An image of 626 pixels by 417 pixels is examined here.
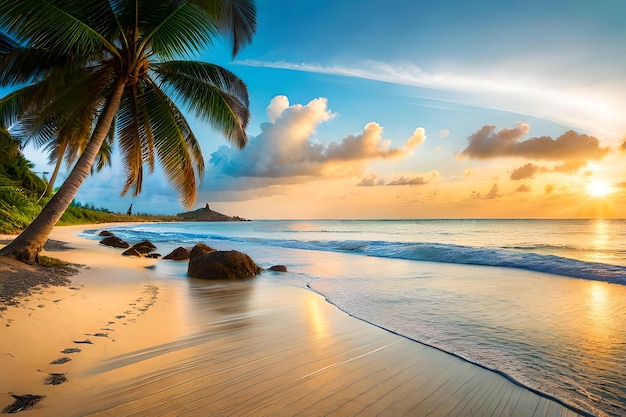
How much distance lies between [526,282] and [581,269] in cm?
357

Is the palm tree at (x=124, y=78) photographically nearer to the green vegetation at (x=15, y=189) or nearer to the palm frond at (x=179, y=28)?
the palm frond at (x=179, y=28)

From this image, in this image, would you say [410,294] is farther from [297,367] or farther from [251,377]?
[251,377]

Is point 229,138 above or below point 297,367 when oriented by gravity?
above

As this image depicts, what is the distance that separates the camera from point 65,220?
147 ft

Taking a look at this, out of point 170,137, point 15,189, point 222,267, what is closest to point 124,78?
point 170,137

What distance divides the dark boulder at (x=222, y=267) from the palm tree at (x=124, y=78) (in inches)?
104

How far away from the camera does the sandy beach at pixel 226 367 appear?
2.64 m

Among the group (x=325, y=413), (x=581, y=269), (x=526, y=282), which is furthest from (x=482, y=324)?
(x=581, y=269)

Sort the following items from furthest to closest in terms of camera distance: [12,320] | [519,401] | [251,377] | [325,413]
Result: [12,320]
[251,377]
[519,401]
[325,413]

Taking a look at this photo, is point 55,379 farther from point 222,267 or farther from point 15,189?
point 15,189

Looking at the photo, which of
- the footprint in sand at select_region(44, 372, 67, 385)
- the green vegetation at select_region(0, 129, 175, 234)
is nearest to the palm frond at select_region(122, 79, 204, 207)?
the green vegetation at select_region(0, 129, 175, 234)

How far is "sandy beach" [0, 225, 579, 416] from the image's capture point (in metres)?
2.64

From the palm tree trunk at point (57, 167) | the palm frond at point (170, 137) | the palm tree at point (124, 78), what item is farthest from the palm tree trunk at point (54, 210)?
the palm tree trunk at point (57, 167)

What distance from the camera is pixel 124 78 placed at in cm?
966
